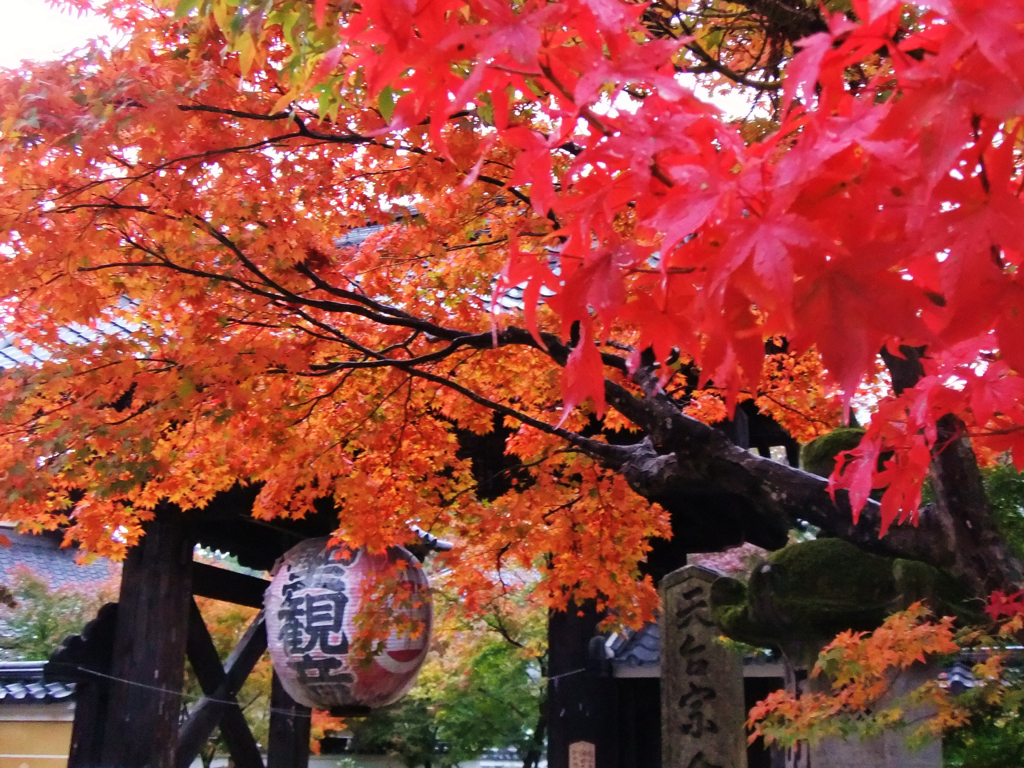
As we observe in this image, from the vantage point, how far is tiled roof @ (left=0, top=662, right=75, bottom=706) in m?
7.72

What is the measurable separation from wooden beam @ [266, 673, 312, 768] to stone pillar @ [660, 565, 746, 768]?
3.72 meters

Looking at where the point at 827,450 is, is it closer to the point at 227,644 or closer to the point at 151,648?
the point at 151,648

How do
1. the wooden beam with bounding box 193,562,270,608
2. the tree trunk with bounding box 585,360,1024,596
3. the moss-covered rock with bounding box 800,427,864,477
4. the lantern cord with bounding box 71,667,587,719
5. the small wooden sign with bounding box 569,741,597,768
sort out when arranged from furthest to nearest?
the wooden beam with bounding box 193,562,270,608 < the small wooden sign with bounding box 569,741,597,768 < the lantern cord with bounding box 71,667,587,719 < the moss-covered rock with bounding box 800,427,864,477 < the tree trunk with bounding box 585,360,1024,596

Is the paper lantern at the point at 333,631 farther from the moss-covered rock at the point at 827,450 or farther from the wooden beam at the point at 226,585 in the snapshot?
the moss-covered rock at the point at 827,450

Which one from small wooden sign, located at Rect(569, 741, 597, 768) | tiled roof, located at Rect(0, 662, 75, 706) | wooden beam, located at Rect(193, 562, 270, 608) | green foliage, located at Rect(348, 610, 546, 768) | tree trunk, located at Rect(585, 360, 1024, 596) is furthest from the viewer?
green foliage, located at Rect(348, 610, 546, 768)

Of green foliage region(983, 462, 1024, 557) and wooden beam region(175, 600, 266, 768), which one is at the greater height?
green foliage region(983, 462, 1024, 557)

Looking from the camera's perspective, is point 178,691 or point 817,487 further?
point 178,691

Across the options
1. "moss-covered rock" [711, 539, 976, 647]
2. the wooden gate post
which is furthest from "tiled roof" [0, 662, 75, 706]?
"moss-covered rock" [711, 539, 976, 647]

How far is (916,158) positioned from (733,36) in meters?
4.05

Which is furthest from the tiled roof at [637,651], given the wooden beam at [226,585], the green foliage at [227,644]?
the green foliage at [227,644]

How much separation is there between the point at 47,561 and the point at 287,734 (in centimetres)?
966

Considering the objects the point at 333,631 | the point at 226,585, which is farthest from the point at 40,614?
the point at 333,631

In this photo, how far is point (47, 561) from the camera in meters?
15.0

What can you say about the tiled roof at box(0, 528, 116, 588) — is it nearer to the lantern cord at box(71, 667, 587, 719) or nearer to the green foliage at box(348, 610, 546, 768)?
the green foliage at box(348, 610, 546, 768)
